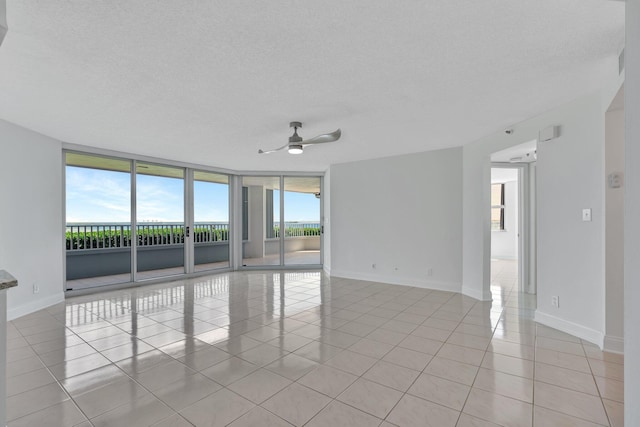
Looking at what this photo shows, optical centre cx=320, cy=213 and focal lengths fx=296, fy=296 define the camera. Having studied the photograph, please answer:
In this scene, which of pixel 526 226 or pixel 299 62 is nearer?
pixel 299 62

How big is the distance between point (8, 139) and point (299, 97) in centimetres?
388

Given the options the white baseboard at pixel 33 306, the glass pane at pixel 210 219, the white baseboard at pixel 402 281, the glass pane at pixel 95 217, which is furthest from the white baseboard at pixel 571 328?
the glass pane at pixel 95 217

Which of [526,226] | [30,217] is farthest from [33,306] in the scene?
[526,226]

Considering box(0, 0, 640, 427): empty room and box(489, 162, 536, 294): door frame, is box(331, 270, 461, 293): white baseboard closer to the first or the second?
box(0, 0, 640, 427): empty room

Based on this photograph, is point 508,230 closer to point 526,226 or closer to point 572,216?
point 526,226

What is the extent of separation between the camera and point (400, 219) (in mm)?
5688

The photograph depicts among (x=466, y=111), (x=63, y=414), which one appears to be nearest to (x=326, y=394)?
(x=63, y=414)

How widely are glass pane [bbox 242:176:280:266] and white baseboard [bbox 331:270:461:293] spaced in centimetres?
209

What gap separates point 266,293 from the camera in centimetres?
508

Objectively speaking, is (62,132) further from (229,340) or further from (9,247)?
(229,340)

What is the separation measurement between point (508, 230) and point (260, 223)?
7714 millimetres

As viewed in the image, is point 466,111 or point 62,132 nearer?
point 466,111

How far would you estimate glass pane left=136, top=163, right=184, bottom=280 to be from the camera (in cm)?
619

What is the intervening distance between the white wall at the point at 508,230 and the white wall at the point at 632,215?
9.00 m
